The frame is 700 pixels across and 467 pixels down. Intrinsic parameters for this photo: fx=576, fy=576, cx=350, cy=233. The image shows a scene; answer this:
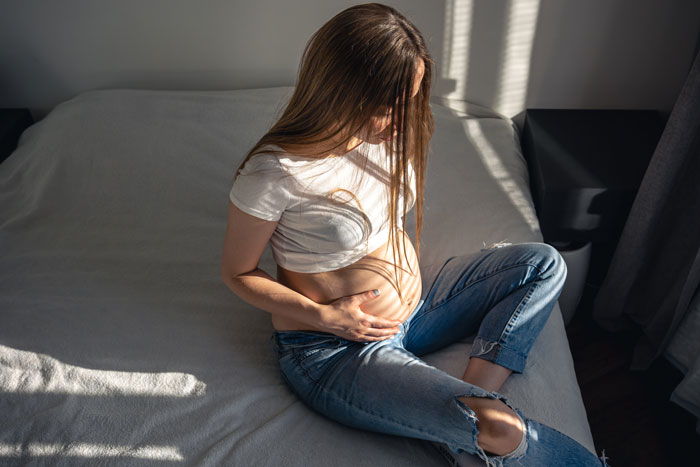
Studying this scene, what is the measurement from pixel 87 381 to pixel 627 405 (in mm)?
1262

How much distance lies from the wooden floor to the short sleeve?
3.27ft

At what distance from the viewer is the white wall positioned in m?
1.67

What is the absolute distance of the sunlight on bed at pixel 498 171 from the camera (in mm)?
1459

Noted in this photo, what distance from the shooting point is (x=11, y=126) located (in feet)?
6.22

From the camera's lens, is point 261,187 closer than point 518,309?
Yes

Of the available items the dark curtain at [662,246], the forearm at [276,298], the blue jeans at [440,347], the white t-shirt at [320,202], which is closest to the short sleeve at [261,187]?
the white t-shirt at [320,202]

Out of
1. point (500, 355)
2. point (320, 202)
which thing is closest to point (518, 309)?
point (500, 355)

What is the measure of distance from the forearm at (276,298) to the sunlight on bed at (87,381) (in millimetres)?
210

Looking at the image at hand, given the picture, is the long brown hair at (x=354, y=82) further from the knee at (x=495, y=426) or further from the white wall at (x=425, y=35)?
the white wall at (x=425, y=35)

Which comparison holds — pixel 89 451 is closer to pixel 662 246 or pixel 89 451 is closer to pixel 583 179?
pixel 583 179

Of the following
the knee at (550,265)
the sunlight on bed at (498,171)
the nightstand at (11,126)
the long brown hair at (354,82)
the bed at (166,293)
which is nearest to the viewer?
the long brown hair at (354,82)

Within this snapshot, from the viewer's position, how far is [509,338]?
106cm

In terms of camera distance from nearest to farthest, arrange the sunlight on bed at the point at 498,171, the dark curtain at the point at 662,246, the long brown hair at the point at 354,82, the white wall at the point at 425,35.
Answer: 1. the long brown hair at the point at 354,82
2. the dark curtain at the point at 662,246
3. the sunlight on bed at the point at 498,171
4. the white wall at the point at 425,35

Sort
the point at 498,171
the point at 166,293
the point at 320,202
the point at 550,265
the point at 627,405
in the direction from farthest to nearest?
the point at 498,171, the point at 627,405, the point at 166,293, the point at 550,265, the point at 320,202
